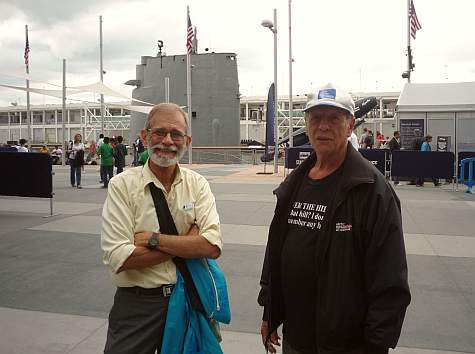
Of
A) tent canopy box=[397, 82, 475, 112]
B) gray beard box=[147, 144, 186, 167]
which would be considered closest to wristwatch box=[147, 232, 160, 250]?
gray beard box=[147, 144, 186, 167]

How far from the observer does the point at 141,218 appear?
2391 mm

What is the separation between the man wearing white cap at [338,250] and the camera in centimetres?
201

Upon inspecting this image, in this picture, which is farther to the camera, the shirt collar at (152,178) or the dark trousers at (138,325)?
the shirt collar at (152,178)

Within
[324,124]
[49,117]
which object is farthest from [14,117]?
[324,124]

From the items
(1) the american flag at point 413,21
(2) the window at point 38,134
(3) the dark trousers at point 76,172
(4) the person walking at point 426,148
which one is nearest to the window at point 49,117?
(2) the window at point 38,134

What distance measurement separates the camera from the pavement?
13.1 ft

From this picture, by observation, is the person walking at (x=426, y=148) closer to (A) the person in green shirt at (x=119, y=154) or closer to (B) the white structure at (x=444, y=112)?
(B) the white structure at (x=444, y=112)

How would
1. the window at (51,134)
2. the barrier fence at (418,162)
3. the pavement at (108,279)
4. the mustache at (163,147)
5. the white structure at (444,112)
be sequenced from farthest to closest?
the window at (51,134) → the white structure at (444,112) → the barrier fence at (418,162) → the pavement at (108,279) → the mustache at (163,147)

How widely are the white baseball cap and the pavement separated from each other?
2.32m

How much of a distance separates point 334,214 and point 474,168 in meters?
14.9

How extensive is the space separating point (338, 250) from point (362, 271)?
145 millimetres

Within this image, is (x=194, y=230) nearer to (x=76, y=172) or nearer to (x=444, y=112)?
(x=76, y=172)

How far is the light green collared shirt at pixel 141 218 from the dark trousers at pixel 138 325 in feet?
0.27

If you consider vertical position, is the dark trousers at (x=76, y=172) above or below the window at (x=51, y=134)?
below
